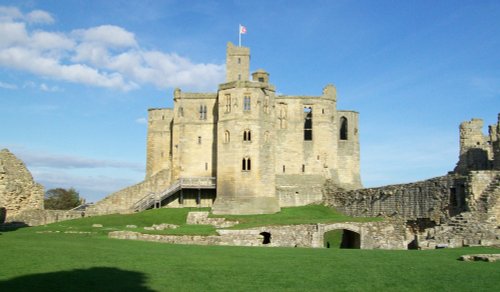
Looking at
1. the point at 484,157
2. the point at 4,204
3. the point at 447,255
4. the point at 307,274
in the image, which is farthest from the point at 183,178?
the point at 307,274

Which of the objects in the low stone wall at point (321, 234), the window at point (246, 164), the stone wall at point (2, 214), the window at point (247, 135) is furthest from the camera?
the window at point (247, 135)

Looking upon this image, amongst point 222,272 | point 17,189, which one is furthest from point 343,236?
point 222,272

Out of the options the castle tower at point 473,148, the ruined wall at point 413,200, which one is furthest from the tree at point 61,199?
the castle tower at point 473,148

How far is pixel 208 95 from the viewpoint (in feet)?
187

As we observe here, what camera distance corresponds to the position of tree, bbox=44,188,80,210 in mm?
72000

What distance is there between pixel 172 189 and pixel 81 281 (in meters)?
41.1

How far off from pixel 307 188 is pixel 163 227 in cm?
1937

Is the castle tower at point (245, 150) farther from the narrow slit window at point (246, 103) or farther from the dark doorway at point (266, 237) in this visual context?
the dark doorway at point (266, 237)

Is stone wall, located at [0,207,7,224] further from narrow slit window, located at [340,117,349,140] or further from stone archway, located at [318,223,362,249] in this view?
narrow slit window, located at [340,117,349,140]

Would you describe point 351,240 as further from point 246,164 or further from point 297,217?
point 246,164

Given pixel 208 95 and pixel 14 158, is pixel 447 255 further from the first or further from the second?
pixel 208 95

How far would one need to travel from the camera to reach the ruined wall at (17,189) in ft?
124

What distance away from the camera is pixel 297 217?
141 ft

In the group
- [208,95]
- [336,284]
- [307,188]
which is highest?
[208,95]
